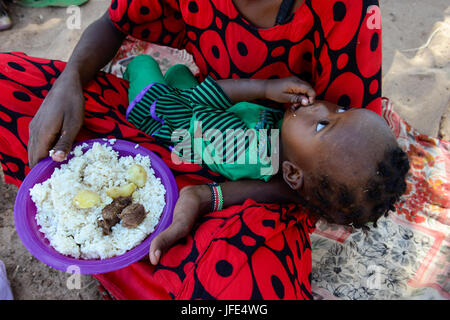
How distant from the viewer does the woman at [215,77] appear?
42.6 inches

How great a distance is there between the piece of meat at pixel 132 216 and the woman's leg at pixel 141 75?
0.64 meters

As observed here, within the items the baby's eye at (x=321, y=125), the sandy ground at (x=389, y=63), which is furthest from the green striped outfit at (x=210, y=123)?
the sandy ground at (x=389, y=63)

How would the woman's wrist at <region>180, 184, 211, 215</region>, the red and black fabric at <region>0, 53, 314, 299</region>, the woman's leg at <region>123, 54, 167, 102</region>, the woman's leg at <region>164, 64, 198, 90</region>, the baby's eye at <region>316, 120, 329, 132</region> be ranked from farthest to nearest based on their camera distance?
the woman's leg at <region>164, 64, 198, 90</region>
the woman's leg at <region>123, 54, 167, 102</region>
the woman's wrist at <region>180, 184, 211, 215</region>
the baby's eye at <region>316, 120, 329, 132</region>
the red and black fabric at <region>0, 53, 314, 299</region>

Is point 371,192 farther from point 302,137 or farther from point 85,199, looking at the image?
point 85,199

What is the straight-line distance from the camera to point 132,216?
1.18m

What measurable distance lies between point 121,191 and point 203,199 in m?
0.32

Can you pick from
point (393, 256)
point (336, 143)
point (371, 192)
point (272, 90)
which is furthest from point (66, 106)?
point (393, 256)

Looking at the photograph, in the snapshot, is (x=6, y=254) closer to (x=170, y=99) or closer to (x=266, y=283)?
(x=170, y=99)

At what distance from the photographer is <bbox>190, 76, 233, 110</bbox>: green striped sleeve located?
4.43 feet

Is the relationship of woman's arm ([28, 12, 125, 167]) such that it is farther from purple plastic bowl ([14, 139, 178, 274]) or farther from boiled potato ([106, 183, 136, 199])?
boiled potato ([106, 183, 136, 199])

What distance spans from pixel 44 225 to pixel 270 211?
2.73 ft

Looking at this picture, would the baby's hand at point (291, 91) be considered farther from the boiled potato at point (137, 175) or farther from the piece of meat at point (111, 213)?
the piece of meat at point (111, 213)

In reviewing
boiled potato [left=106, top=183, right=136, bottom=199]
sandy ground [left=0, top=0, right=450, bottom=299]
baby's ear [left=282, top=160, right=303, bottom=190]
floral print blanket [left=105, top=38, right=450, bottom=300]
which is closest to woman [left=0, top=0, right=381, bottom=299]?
baby's ear [left=282, top=160, right=303, bottom=190]
